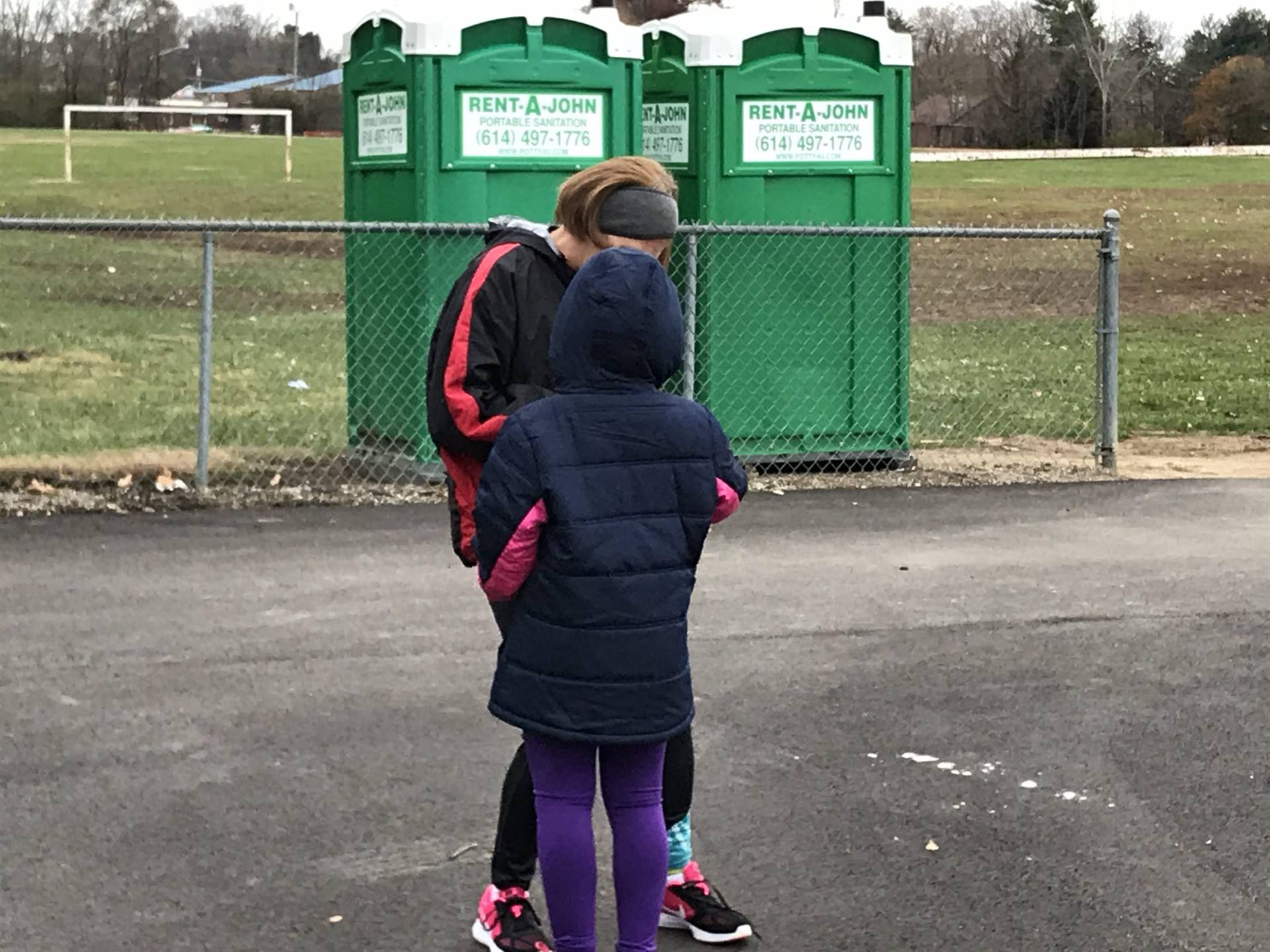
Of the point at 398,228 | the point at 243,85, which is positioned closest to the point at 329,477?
the point at 398,228

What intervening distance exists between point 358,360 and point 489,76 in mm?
1540

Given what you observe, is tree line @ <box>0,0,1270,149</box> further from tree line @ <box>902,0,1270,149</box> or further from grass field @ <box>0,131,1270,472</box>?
grass field @ <box>0,131,1270,472</box>

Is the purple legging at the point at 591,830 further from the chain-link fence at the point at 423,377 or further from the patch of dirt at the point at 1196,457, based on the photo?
the patch of dirt at the point at 1196,457

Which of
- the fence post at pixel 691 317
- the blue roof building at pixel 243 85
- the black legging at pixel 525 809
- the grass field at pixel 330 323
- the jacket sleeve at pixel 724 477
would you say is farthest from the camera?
the blue roof building at pixel 243 85

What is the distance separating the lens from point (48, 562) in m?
7.54

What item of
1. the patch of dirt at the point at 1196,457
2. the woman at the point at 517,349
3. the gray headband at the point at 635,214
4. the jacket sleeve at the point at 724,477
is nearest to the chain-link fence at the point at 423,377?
the patch of dirt at the point at 1196,457

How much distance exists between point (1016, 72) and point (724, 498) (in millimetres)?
90227

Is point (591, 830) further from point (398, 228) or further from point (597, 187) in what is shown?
point (398, 228)

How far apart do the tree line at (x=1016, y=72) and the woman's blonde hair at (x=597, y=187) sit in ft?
236

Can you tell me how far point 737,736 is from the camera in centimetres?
539

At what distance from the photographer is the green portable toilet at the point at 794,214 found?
376 inches

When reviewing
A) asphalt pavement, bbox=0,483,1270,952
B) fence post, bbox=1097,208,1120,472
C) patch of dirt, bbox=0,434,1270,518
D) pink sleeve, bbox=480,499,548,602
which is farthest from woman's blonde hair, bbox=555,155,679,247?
fence post, bbox=1097,208,1120,472

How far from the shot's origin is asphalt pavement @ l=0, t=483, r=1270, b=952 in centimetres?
416

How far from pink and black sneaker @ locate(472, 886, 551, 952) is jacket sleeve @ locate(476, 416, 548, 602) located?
768 mm
